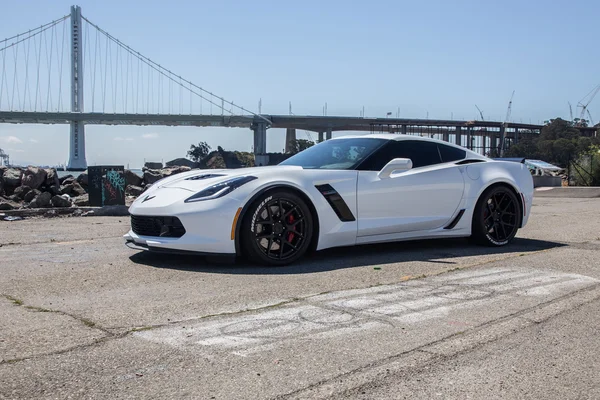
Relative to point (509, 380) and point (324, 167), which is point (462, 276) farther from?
point (509, 380)

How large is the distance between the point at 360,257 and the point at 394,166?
2.98 feet

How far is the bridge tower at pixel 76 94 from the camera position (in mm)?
73250

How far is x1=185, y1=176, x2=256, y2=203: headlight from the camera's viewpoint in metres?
5.23

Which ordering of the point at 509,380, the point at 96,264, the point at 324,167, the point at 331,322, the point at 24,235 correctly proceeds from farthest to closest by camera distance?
the point at 24,235 → the point at 324,167 → the point at 96,264 → the point at 331,322 → the point at 509,380

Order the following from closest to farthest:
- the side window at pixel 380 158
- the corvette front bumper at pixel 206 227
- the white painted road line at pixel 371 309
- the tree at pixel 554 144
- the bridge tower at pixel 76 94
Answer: the white painted road line at pixel 371 309
the corvette front bumper at pixel 206 227
the side window at pixel 380 158
the bridge tower at pixel 76 94
the tree at pixel 554 144

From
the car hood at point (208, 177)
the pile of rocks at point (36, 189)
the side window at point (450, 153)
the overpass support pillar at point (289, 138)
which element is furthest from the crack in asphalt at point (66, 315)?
the overpass support pillar at point (289, 138)

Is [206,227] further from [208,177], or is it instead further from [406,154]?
[406,154]

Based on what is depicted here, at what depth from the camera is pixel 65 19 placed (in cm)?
8494

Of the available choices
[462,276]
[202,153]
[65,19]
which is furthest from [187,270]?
[65,19]

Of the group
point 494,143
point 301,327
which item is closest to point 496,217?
point 301,327

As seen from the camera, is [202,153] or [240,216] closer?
[240,216]

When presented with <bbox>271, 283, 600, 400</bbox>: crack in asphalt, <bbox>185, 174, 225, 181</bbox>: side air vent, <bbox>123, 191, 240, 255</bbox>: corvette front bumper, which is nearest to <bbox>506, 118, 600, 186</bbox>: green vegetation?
<bbox>185, 174, 225, 181</bbox>: side air vent

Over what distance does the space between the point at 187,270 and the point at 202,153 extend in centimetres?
7418

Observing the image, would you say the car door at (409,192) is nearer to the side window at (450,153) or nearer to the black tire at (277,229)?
the side window at (450,153)
